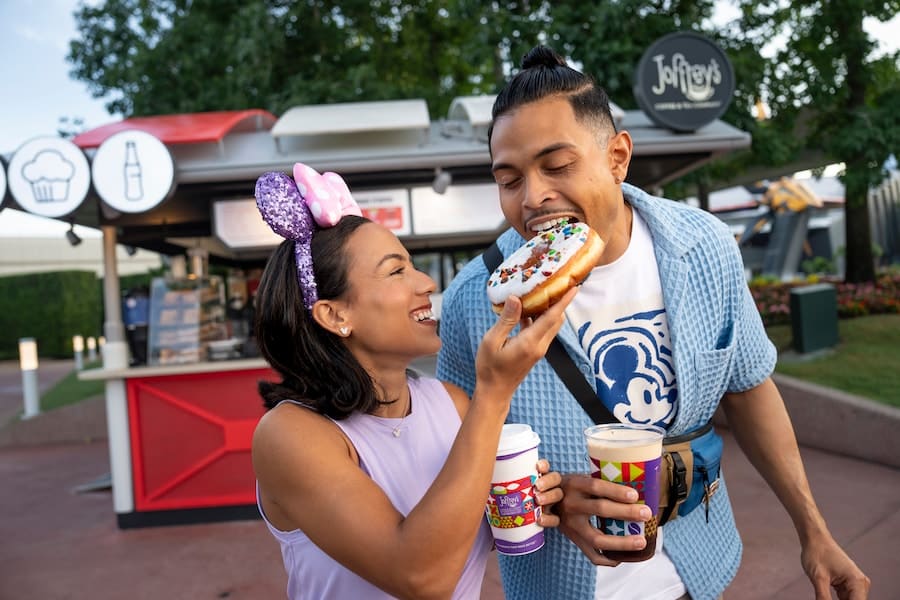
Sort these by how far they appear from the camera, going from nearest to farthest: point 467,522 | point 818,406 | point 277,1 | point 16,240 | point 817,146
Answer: point 467,522
point 818,406
point 817,146
point 277,1
point 16,240

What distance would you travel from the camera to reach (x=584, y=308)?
5.97ft

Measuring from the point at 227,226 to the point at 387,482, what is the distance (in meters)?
5.30

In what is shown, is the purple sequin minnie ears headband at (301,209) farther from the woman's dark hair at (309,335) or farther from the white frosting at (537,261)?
the white frosting at (537,261)

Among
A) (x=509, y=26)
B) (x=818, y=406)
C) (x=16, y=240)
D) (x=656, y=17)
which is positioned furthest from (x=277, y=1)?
(x=16, y=240)

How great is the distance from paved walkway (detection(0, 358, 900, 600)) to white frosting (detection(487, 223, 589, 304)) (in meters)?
3.10

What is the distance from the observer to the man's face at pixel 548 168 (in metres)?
1.66

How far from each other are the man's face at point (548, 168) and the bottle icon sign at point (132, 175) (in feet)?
13.7

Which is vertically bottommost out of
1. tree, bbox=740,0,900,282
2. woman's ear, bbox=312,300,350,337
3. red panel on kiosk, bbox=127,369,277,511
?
red panel on kiosk, bbox=127,369,277,511

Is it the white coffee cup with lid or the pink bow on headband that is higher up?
the pink bow on headband

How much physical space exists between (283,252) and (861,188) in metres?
10.3

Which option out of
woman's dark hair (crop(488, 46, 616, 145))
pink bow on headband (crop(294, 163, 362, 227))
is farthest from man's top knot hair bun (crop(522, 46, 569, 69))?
pink bow on headband (crop(294, 163, 362, 227))

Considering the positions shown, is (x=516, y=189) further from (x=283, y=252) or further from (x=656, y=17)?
(x=656, y=17)

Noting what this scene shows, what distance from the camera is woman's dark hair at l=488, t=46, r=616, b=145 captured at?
1.72 m

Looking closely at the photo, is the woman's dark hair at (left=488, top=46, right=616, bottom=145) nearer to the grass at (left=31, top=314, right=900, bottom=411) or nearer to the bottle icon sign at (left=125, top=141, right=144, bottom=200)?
the bottle icon sign at (left=125, top=141, right=144, bottom=200)
